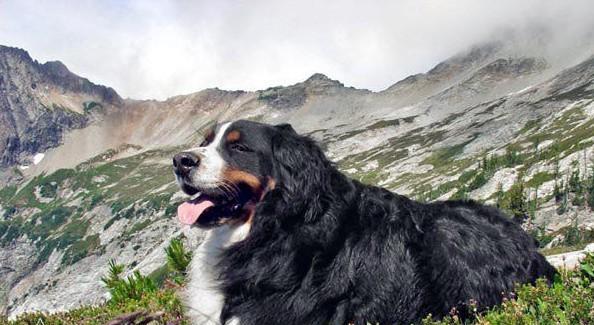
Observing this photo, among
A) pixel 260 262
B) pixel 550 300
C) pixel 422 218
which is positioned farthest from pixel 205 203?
pixel 550 300

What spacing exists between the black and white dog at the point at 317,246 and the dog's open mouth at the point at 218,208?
1 cm

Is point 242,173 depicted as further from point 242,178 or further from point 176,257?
point 176,257

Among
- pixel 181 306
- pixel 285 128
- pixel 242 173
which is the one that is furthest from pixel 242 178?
pixel 181 306

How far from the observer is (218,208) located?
6652 mm

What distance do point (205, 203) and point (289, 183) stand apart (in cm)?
111

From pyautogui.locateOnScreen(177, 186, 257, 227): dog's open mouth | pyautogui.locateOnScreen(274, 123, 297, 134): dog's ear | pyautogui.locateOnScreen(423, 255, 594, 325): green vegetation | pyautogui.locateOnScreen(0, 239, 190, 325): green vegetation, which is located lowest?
pyautogui.locateOnScreen(0, 239, 190, 325): green vegetation

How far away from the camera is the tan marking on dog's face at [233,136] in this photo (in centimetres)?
694

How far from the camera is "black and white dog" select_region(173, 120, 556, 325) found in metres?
6.00

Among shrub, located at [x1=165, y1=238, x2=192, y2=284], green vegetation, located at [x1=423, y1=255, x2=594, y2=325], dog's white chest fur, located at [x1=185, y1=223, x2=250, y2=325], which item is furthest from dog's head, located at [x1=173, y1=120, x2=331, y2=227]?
shrub, located at [x1=165, y1=238, x2=192, y2=284]

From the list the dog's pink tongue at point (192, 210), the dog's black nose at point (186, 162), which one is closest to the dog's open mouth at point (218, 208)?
the dog's pink tongue at point (192, 210)

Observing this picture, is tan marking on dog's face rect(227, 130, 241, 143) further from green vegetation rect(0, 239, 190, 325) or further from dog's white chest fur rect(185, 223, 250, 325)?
green vegetation rect(0, 239, 190, 325)

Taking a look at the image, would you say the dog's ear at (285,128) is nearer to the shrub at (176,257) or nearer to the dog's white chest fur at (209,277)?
the dog's white chest fur at (209,277)

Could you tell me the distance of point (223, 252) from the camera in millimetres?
6453

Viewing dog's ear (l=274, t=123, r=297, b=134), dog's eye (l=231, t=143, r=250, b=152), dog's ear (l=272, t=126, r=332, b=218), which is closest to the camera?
dog's ear (l=272, t=126, r=332, b=218)
